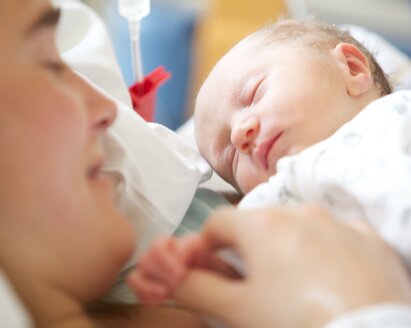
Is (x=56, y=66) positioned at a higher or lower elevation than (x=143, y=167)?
higher

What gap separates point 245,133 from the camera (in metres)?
0.93

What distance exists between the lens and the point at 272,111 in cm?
92

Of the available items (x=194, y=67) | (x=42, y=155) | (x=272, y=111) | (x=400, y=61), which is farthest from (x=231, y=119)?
(x=194, y=67)

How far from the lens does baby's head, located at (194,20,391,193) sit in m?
0.92

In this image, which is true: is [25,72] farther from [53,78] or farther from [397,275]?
[397,275]

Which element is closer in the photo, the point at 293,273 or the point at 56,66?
the point at 293,273

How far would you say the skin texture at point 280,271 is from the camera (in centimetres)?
49

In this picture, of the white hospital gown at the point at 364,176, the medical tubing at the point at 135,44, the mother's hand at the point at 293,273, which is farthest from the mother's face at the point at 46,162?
the medical tubing at the point at 135,44

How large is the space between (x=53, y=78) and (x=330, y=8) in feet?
6.96

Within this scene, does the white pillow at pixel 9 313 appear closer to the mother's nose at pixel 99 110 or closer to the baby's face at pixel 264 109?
the mother's nose at pixel 99 110

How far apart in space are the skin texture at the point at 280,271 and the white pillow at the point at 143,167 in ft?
0.68

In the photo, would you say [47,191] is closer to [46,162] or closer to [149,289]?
[46,162]

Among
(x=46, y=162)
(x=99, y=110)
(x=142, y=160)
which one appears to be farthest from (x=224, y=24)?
(x=46, y=162)

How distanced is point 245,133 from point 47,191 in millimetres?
426
